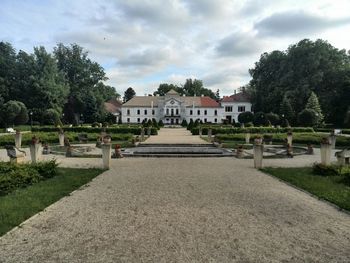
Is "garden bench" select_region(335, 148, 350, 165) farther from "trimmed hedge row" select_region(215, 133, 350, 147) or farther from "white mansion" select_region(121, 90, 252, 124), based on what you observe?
"white mansion" select_region(121, 90, 252, 124)

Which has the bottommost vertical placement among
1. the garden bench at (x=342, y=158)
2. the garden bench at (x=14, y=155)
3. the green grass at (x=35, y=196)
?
the green grass at (x=35, y=196)

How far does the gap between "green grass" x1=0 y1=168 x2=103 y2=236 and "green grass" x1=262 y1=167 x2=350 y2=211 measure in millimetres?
5618

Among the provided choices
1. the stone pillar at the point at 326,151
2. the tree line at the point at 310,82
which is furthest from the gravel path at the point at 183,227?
the tree line at the point at 310,82

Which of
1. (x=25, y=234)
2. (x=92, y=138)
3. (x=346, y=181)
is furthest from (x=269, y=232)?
(x=92, y=138)

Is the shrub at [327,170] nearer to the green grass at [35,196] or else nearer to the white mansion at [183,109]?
the green grass at [35,196]

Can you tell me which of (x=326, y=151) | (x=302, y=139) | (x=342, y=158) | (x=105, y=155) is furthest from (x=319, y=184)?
(x=302, y=139)

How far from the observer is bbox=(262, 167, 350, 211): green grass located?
8.06 m

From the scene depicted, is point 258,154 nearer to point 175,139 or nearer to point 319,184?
point 319,184

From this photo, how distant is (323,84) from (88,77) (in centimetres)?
3949

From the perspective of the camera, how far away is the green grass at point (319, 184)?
806cm

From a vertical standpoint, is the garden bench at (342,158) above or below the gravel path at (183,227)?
above

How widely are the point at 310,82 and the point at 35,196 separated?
191 ft

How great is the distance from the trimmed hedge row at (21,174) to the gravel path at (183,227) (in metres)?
1.49

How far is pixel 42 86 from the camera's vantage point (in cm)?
5744
